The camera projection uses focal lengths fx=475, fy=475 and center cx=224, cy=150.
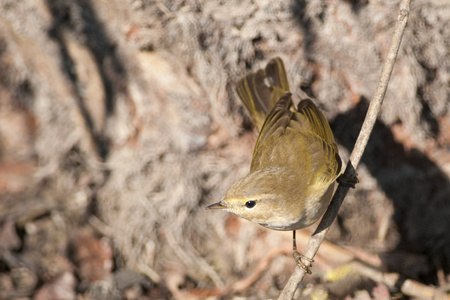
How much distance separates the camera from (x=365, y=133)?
284cm

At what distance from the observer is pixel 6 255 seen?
434 centimetres

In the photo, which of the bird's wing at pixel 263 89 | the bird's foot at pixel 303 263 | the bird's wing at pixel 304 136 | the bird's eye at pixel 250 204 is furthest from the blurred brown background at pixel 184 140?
the bird's eye at pixel 250 204

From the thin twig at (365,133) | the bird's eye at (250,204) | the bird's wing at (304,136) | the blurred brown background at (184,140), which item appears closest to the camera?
the thin twig at (365,133)

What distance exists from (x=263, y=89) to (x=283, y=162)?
26.7 inches

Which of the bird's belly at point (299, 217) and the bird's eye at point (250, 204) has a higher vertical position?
the bird's eye at point (250, 204)

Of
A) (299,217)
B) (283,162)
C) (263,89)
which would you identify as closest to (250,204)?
(299,217)

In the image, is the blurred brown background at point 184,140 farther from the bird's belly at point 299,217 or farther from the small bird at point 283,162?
the bird's belly at point 299,217

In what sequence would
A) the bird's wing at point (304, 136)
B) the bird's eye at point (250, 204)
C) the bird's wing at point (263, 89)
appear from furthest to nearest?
the bird's wing at point (263, 89) < the bird's wing at point (304, 136) < the bird's eye at point (250, 204)

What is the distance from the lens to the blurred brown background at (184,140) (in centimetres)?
382

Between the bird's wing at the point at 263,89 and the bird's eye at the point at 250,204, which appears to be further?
the bird's wing at the point at 263,89

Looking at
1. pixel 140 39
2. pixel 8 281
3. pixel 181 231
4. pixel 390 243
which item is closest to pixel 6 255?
pixel 8 281

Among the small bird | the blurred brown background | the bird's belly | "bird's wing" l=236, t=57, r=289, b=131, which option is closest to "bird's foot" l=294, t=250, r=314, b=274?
the small bird

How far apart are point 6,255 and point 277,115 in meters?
2.82

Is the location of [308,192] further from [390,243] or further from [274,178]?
[390,243]
